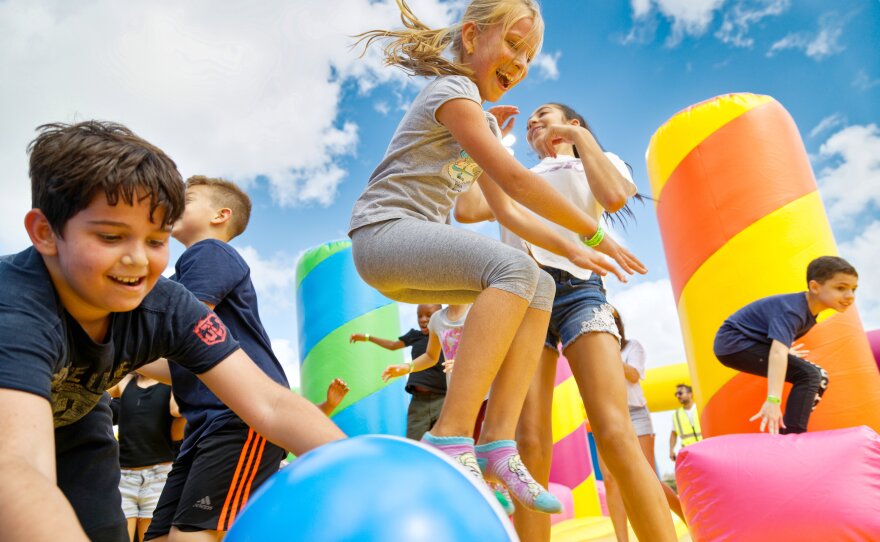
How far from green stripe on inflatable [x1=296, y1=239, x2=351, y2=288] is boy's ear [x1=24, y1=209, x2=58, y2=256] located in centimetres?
454

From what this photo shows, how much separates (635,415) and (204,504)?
3.27 m

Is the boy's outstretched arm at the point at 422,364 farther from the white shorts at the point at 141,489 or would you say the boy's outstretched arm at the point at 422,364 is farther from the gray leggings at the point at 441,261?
the gray leggings at the point at 441,261

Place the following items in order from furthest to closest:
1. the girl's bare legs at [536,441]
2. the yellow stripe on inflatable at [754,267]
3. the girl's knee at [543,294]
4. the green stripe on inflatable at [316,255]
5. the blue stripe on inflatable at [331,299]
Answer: the green stripe on inflatable at [316,255], the blue stripe on inflatable at [331,299], the yellow stripe on inflatable at [754,267], the girl's bare legs at [536,441], the girl's knee at [543,294]

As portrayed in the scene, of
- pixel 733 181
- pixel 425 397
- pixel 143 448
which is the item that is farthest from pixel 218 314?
pixel 733 181

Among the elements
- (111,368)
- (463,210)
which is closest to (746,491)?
(463,210)

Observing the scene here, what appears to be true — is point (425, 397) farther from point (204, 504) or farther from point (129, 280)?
point (129, 280)

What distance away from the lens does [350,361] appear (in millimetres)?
5371

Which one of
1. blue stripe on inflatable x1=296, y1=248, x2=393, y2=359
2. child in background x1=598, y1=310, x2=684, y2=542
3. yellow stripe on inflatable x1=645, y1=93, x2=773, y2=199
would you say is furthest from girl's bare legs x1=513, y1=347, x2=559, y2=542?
blue stripe on inflatable x1=296, y1=248, x2=393, y2=359

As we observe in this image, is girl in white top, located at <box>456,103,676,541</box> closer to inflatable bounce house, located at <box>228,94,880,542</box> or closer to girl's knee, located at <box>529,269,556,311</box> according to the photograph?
girl's knee, located at <box>529,269,556,311</box>

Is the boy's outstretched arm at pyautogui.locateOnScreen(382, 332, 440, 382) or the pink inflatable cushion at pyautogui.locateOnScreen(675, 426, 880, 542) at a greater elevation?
the boy's outstretched arm at pyautogui.locateOnScreen(382, 332, 440, 382)

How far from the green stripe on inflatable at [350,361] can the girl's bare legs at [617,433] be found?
137 inches

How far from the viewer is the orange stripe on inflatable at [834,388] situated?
10.6ft

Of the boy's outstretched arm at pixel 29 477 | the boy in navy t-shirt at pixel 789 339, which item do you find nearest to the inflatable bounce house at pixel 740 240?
the boy in navy t-shirt at pixel 789 339

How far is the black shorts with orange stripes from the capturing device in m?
1.69
